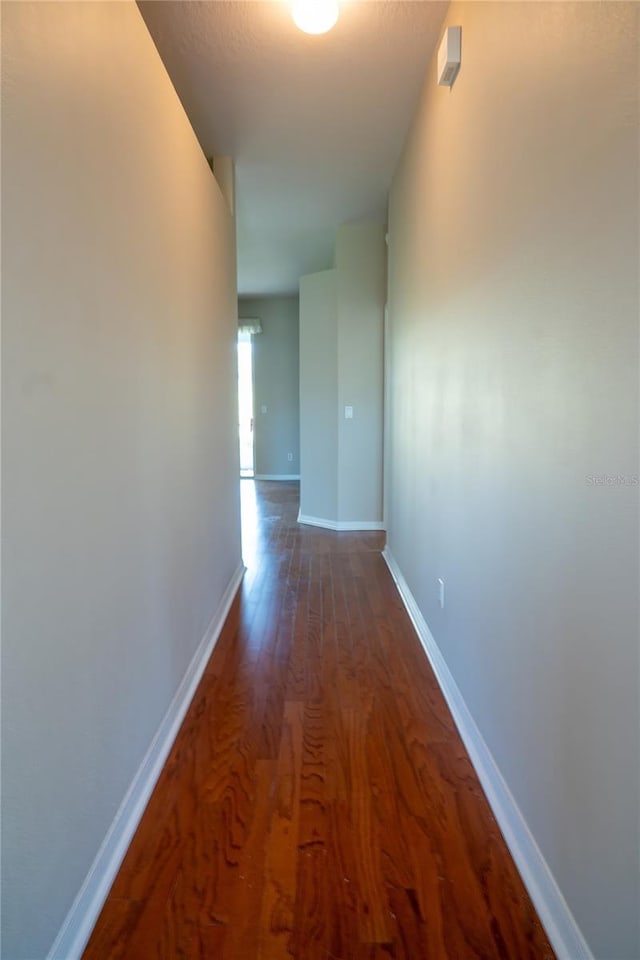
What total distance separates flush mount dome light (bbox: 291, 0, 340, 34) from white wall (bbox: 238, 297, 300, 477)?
19.7 feet

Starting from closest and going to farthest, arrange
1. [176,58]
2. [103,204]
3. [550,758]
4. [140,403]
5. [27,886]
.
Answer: [27,886] < [550,758] < [103,204] < [140,403] < [176,58]

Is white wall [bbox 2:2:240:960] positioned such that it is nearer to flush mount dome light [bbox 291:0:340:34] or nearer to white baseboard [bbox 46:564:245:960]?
white baseboard [bbox 46:564:245:960]

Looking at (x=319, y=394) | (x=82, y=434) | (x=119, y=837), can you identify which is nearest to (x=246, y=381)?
(x=319, y=394)

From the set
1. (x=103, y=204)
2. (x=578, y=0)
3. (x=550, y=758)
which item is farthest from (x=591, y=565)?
(x=103, y=204)

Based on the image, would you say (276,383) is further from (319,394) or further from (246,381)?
(319,394)

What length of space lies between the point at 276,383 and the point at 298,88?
5.79 metres

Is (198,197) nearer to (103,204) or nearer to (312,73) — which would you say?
(312,73)

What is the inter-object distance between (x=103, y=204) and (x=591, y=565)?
4.47 ft

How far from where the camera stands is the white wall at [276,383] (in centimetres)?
802

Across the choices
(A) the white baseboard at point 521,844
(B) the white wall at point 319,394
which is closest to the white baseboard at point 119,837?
(A) the white baseboard at point 521,844

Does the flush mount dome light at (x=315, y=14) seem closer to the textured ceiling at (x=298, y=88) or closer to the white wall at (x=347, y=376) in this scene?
A: the textured ceiling at (x=298, y=88)

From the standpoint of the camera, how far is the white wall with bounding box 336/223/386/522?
453 centimetres

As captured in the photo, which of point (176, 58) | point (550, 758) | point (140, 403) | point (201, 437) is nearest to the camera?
point (550, 758)

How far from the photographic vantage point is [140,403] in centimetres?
154
